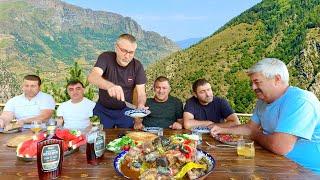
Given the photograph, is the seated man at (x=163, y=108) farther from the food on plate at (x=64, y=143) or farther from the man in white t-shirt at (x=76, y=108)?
the food on plate at (x=64, y=143)

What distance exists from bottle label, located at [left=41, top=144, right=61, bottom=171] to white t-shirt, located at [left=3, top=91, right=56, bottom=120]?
7.23ft

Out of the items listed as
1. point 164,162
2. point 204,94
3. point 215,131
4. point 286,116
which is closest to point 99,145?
point 164,162

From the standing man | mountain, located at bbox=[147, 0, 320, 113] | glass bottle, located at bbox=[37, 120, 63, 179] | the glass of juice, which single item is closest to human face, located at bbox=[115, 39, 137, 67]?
the standing man

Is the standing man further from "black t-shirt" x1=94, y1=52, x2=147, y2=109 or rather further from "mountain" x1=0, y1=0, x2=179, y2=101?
"mountain" x1=0, y1=0, x2=179, y2=101

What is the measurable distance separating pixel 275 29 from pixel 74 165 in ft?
113

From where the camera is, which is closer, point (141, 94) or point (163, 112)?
point (141, 94)

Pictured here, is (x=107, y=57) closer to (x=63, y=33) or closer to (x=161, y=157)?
(x=161, y=157)

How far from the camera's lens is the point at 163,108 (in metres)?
3.57

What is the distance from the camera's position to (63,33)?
213 ft

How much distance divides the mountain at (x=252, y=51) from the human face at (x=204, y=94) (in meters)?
24.7

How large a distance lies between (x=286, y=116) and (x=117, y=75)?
1.62 metres

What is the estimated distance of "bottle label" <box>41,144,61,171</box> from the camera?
1.60 meters

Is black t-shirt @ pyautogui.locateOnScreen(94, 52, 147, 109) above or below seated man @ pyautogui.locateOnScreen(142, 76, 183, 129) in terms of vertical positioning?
above

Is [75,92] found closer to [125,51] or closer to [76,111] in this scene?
[76,111]
